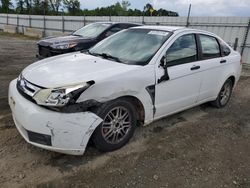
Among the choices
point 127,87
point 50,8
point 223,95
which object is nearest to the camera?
point 127,87

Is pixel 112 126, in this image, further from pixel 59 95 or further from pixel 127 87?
pixel 59 95

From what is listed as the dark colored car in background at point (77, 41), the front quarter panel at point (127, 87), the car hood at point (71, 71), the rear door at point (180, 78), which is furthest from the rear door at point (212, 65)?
the dark colored car in background at point (77, 41)

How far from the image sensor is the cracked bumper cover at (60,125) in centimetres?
258

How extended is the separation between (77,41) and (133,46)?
12.4ft

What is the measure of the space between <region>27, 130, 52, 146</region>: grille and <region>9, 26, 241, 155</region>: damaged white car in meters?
0.01

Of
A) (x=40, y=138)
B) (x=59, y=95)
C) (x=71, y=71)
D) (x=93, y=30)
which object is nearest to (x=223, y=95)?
(x=71, y=71)

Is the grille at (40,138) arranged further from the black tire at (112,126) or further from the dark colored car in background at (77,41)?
the dark colored car in background at (77,41)

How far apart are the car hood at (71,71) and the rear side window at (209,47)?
1.64 meters

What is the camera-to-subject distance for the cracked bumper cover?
2.58 m

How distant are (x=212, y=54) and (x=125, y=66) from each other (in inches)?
80.0

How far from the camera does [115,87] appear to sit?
2.91 m

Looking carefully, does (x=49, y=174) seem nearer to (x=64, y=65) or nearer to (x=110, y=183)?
(x=110, y=183)

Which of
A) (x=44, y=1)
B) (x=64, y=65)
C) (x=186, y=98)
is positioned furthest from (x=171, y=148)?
(x=44, y=1)

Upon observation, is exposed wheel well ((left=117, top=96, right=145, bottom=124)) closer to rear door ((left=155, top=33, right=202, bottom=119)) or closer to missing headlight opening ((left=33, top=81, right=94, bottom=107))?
rear door ((left=155, top=33, right=202, bottom=119))
